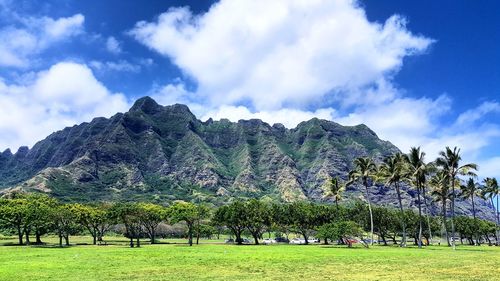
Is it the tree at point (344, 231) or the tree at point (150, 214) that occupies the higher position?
the tree at point (150, 214)

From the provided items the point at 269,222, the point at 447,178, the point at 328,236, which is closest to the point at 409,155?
the point at 447,178

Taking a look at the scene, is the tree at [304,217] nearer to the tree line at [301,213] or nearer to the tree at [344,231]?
the tree line at [301,213]

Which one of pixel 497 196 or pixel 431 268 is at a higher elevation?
pixel 497 196

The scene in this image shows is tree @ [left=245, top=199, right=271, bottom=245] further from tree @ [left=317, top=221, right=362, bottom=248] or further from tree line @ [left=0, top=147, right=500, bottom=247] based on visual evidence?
tree @ [left=317, top=221, right=362, bottom=248]

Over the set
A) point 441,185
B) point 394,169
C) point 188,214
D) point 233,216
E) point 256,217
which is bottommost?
point 256,217

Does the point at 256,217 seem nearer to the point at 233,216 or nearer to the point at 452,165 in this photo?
the point at 233,216

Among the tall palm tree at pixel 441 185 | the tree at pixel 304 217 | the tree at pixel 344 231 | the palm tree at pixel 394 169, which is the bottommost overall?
the tree at pixel 344 231

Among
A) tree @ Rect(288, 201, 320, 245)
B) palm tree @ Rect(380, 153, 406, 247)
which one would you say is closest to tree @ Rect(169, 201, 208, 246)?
tree @ Rect(288, 201, 320, 245)

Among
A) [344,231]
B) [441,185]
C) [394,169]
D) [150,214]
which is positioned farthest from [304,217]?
[150,214]

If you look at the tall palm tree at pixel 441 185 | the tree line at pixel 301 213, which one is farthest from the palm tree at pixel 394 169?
the tall palm tree at pixel 441 185

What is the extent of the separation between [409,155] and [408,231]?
50.0 metres

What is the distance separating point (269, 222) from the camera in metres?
114

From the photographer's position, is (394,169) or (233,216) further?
(233,216)

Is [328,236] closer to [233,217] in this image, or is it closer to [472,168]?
[233,217]
